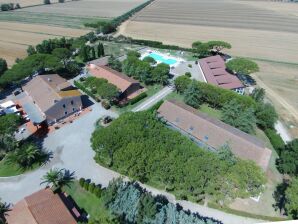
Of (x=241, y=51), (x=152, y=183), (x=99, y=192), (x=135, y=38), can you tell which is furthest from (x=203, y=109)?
(x=135, y=38)

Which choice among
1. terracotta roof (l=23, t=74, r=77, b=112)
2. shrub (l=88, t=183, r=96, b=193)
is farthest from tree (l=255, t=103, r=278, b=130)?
terracotta roof (l=23, t=74, r=77, b=112)

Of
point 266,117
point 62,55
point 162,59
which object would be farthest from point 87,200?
point 162,59

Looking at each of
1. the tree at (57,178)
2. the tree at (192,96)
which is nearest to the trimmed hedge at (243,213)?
the tree at (57,178)

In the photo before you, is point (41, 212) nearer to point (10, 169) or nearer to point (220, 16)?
point (10, 169)

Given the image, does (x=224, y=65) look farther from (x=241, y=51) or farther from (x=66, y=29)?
(x=66, y=29)

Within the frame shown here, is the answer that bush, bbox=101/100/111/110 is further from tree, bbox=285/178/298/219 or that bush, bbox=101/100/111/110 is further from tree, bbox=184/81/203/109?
tree, bbox=285/178/298/219

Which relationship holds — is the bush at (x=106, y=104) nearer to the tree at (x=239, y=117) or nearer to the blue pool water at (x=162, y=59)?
the tree at (x=239, y=117)
